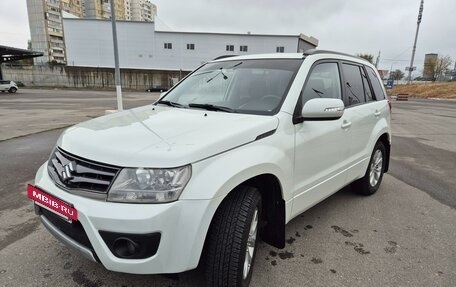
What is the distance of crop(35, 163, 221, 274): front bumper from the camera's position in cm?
172

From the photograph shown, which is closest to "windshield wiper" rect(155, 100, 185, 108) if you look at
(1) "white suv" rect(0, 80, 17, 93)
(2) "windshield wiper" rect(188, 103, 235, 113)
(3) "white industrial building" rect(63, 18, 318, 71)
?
(2) "windshield wiper" rect(188, 103, 235, 113)

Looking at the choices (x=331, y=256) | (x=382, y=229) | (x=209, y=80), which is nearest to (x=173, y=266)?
(x=331, y=256)

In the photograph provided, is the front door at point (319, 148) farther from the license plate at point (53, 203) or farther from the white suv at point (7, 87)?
the white suv at point (7, 87)

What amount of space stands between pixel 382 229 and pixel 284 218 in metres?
1.52

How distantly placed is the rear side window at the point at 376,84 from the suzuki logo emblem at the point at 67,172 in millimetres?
3787

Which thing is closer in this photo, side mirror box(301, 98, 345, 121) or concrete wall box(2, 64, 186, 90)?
side mirror box(301, 98, 345, 121)

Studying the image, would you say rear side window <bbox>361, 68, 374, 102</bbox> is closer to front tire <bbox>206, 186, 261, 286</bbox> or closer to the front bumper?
front tire <bbox>206, 186, 261, 286</bbox>

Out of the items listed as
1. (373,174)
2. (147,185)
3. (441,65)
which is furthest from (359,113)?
(441,65)

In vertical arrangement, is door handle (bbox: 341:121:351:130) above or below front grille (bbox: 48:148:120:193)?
above

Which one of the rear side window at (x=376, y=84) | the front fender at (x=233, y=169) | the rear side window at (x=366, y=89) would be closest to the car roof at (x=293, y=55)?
the rear side window at (x=366, y=89)

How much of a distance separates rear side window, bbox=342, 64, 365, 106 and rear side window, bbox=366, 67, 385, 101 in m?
0.39

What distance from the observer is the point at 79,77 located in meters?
52.8

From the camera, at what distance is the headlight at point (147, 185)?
5.79 ft

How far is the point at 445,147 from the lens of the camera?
801 cm
